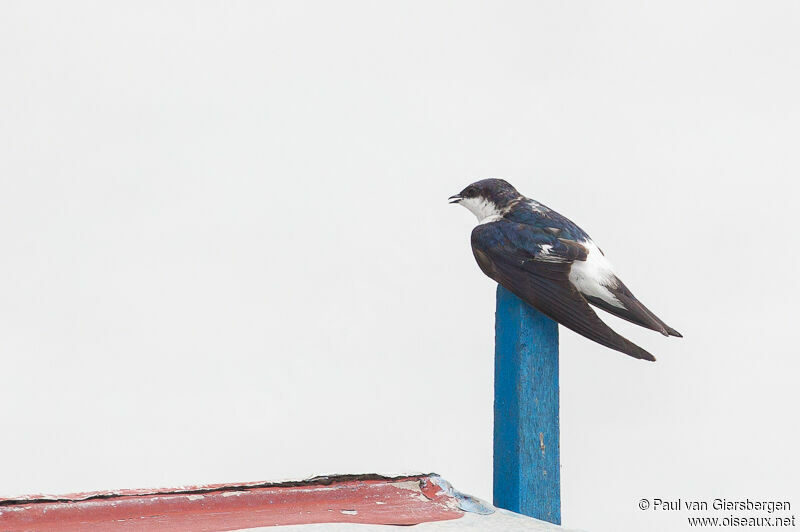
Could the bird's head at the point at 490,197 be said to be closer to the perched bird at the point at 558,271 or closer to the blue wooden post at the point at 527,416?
the perched bird at the point at 558,271

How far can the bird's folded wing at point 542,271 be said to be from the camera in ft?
11.5

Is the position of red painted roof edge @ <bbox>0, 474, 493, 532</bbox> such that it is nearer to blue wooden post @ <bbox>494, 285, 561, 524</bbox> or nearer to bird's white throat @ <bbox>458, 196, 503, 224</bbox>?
blue wooden post @ <bbox>494, 285, 561, 524</bbox>

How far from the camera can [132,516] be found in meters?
2.94

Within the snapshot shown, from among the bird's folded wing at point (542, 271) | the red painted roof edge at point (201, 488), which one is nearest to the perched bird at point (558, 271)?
the bird's folded wing at point (542, 271)

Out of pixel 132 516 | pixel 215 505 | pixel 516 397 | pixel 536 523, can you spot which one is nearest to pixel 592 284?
pixel 516 397

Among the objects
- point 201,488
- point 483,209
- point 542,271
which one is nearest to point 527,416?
point 542,271

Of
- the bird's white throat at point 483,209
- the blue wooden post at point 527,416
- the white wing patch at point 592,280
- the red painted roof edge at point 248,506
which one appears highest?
the bird's white throat at point 483,209

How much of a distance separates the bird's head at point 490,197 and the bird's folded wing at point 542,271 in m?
0.20

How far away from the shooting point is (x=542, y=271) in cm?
360

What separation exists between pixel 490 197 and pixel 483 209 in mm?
57

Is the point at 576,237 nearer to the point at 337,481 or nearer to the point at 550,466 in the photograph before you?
the point at 550,466

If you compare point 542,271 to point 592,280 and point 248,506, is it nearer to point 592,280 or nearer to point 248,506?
point 592,280

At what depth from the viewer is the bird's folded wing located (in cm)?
350

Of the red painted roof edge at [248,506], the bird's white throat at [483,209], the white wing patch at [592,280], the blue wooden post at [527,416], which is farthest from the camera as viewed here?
the bird's white throat at [483,209]
